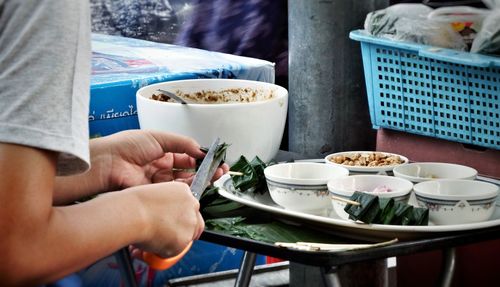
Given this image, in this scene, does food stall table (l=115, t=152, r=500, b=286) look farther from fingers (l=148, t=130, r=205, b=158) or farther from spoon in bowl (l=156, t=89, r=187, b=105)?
spoon in bowl (l=156, t=89, r=187, b=105)

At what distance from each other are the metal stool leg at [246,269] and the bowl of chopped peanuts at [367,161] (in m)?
0.40

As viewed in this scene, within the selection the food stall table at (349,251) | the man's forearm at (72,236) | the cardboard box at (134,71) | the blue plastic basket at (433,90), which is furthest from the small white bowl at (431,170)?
the cardboard box at (134,71)

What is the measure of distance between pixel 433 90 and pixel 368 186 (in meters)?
0.63

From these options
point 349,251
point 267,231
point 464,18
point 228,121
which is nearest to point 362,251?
point 349,251

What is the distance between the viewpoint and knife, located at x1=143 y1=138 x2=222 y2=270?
1.45 metres

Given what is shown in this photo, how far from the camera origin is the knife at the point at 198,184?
145 centimetres

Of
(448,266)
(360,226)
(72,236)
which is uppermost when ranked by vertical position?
(72,236)

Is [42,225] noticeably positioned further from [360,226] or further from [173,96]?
[173,96]

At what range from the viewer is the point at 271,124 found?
219 cm

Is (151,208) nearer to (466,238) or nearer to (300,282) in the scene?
(466,238)

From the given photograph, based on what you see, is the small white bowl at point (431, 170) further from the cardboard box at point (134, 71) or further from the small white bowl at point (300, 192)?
the cardboard box at point (134, 71)

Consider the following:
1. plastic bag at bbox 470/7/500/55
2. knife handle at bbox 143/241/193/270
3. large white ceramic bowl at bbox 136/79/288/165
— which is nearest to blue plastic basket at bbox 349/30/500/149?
plastic bag at bbox 470/7/500/55

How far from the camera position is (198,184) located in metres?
1.66

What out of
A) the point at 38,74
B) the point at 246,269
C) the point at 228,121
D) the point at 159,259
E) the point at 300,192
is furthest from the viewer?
the point at 246,269
